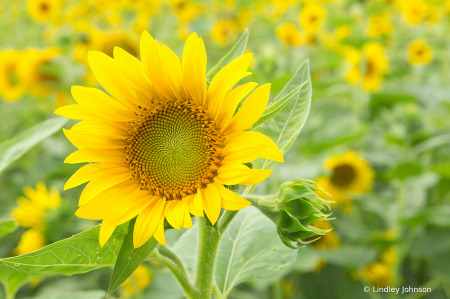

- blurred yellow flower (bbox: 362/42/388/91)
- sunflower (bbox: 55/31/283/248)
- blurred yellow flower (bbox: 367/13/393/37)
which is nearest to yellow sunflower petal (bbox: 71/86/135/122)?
sunflower (bbox: 55/31/283/248)

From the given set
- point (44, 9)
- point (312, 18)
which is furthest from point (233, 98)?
point (44, 9)

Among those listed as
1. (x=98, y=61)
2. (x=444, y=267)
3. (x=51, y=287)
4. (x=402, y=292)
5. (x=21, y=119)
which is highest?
(x=98, y=61)

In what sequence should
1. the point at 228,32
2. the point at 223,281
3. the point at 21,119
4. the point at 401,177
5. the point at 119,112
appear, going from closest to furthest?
1. the point at 119,112
2. the point at 223,281
3. the point at 401,177
4. the point at 21,119
5. the point at 228,32

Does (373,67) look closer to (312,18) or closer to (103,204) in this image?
(312,18)

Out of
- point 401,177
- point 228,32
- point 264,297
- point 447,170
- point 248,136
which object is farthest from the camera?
point 228,32

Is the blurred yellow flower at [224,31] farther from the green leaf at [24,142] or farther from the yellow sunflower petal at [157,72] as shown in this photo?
the yellow sunflower petal at [157,72]

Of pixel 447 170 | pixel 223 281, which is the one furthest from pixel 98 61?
pixel 447 170

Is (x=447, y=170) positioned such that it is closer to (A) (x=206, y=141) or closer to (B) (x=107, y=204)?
(A) (x=206, y=141)

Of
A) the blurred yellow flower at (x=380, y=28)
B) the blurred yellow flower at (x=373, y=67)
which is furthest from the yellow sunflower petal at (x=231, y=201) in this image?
the blurred yellow flower at (x=380, y=28)
